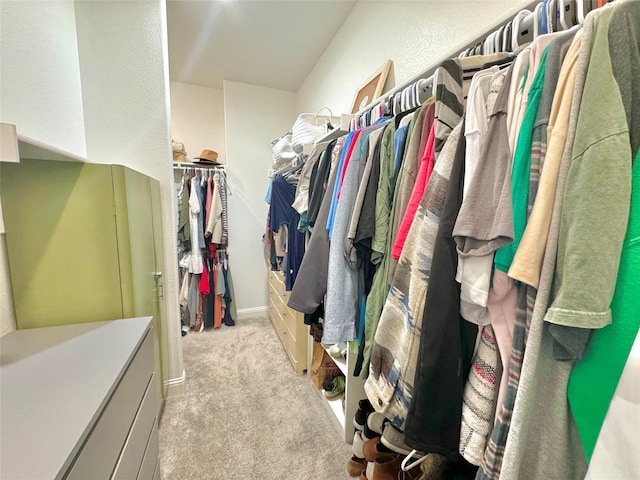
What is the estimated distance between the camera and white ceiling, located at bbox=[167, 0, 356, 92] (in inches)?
73.4

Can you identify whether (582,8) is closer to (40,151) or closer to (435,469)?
(435,469)

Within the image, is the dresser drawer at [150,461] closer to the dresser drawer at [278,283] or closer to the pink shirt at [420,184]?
the pink shirt at [420,184]

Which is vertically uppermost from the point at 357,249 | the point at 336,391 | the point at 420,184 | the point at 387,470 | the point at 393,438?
the point at 420,184

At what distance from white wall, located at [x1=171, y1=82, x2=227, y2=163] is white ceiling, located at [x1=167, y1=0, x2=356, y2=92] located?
140 mm

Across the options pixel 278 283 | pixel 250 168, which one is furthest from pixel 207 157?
pixel 278 283

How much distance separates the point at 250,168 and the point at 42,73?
1946 mm

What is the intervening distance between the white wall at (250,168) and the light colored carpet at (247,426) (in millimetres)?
1002

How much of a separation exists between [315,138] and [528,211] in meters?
1.56

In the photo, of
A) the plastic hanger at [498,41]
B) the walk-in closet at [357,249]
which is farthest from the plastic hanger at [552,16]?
the plastic hanger at [498,41]

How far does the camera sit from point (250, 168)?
310 centimetres

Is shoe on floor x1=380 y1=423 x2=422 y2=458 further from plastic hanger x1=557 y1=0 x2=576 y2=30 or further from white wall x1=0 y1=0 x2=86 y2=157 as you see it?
white wall x1=0 y1=0 x2=86 y2=157

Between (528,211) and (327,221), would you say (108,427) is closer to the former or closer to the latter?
(327,221)

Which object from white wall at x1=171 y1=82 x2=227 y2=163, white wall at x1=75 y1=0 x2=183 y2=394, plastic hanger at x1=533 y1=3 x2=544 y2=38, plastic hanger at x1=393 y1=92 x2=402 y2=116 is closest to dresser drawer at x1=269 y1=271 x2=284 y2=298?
white wall at x1=75 y1=0 x2=183 y2=394

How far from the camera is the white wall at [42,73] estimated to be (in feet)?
3.31
